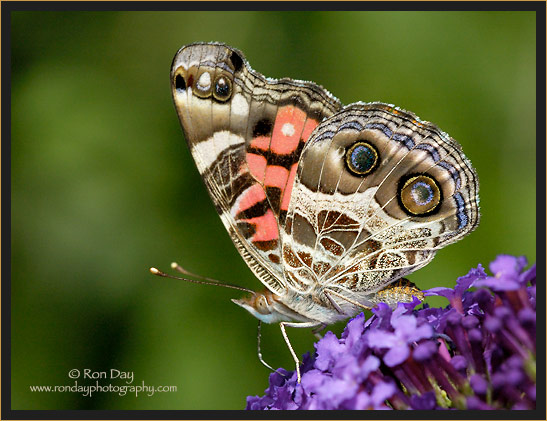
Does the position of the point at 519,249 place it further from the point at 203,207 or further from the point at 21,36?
the point at 21,36

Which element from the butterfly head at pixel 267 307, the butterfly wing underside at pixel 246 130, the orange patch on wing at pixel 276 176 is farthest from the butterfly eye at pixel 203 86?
the butterfly head at pixel 267 307

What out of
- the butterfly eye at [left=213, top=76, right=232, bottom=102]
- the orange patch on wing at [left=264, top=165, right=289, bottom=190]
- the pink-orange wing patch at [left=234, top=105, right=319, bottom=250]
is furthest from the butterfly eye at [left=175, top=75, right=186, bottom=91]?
the orange patch on wing at [left=264, top=165, right=289, bottom=190]

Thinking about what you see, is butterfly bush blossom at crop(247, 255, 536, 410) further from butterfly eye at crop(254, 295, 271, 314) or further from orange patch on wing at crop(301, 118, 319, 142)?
orange patch on wing at crop(301, 118, 319, 142)

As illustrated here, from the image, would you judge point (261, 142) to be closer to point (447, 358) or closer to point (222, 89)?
point (222, 89)

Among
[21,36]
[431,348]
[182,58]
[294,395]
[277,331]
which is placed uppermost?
[21,36]

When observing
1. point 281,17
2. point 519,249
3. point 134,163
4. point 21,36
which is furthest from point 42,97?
point 519,249

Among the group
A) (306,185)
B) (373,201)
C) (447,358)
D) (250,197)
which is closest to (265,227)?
(250,197)
